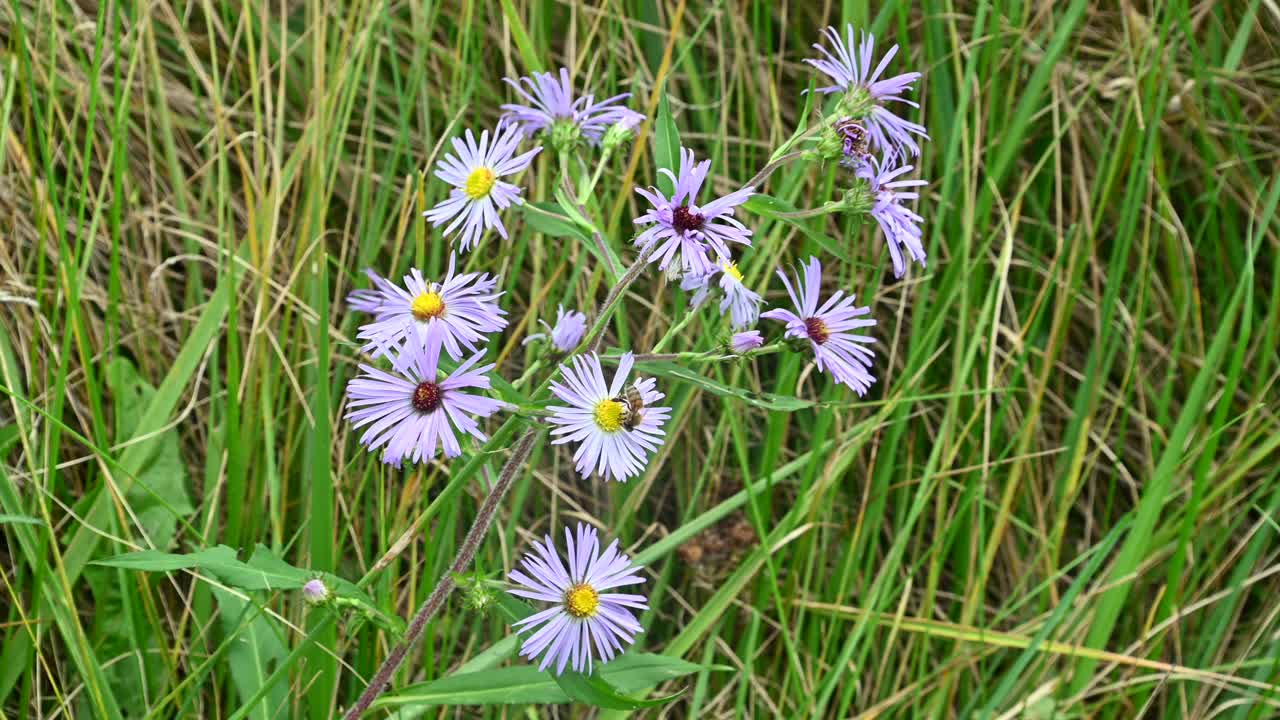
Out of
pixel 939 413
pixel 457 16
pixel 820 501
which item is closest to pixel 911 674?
pixel 820 501

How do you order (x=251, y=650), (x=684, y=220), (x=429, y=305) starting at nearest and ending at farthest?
(x=684, y=220), (x=429, y=305), (x=251, y=650)

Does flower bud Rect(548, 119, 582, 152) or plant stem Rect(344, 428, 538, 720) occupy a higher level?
flower bud Rect(548, 119, 582, 152)

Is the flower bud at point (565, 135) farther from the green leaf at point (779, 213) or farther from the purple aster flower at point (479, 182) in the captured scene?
the green leaf at point (779, 213)

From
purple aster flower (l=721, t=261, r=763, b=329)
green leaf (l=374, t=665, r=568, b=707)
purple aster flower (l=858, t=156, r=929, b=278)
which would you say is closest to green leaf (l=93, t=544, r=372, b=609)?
green leaf (l=374, t=665, r=568, b=707)

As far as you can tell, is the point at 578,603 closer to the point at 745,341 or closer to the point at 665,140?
the point at 745,341

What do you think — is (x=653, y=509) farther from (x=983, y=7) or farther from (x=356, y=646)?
(x=983, y=7)

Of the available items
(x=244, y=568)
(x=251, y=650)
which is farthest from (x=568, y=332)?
(x=251, y=650)

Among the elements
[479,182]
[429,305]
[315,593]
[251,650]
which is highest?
[479,182]

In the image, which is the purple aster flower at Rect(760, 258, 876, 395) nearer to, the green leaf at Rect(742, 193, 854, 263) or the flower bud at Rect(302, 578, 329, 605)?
the green leaf at Rect(742, 193, 854, 263)
